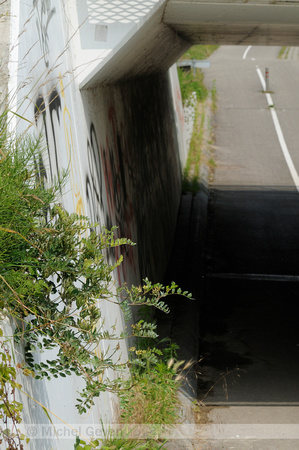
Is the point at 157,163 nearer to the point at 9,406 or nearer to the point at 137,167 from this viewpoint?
the point at 137,167

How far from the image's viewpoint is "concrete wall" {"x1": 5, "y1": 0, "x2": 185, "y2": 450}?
14.2 ft

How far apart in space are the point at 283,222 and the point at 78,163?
1031 cm

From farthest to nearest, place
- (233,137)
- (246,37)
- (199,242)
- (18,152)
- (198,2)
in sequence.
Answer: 1. (233,137)
2. (199,242)
3. (246,37)
4. (198,2)
5. (18,152)

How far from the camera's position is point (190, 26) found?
8594mm

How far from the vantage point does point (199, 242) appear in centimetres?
1363

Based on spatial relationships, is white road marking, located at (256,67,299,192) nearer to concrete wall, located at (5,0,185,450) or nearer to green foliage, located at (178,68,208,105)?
green foliage, located at (178,68,208,105)

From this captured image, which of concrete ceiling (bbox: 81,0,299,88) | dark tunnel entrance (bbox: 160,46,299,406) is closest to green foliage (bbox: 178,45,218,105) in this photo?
dark tunnel entrance (bbox: 160,46,299,406)

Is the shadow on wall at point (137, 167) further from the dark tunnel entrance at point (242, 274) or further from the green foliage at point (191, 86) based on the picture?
the green foliage at point (191, 86)

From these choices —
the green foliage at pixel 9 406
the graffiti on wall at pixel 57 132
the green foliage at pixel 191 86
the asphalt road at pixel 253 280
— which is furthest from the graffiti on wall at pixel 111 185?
the green foliage at pixel 191 86

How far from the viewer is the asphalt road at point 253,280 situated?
7.21 m

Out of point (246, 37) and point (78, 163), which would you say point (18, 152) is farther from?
point (246, 37)

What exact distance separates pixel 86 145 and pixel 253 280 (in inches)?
246

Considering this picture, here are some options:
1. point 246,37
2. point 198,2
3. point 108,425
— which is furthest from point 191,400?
point 246,37

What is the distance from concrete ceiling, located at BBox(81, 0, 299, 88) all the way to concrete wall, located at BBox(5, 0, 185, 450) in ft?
1.05
